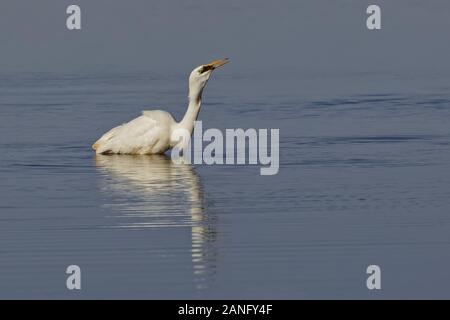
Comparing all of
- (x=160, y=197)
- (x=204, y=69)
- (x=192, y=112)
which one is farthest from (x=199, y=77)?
(x=160, y=197)

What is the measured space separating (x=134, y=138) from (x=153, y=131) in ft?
1.18

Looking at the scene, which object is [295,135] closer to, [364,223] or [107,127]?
[107,127]

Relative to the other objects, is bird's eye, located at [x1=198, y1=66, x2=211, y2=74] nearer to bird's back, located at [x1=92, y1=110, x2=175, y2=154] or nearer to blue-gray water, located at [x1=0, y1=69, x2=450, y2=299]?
bird's back, located at [x1=92, y1=110, x2=175, y2=154]

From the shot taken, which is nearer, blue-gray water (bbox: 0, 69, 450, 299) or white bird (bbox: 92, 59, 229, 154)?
blue-gray water (bbox: 0, 69, 450, 299)

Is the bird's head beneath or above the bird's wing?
above

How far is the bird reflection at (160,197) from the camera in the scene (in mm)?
16219

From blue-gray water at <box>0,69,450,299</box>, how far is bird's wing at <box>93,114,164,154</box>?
305 millimetres

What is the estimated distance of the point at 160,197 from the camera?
1925 centimetres

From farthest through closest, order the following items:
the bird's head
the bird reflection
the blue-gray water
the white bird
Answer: the bird's head, the white bird, the bird reflection, the blue-gray water

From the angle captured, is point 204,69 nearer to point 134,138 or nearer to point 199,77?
point 199,77

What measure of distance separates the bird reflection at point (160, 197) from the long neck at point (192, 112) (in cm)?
63

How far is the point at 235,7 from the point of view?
50531 millimetres

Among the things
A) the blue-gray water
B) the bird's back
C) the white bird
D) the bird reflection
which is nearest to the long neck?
the white bird

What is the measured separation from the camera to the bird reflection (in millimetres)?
16219
